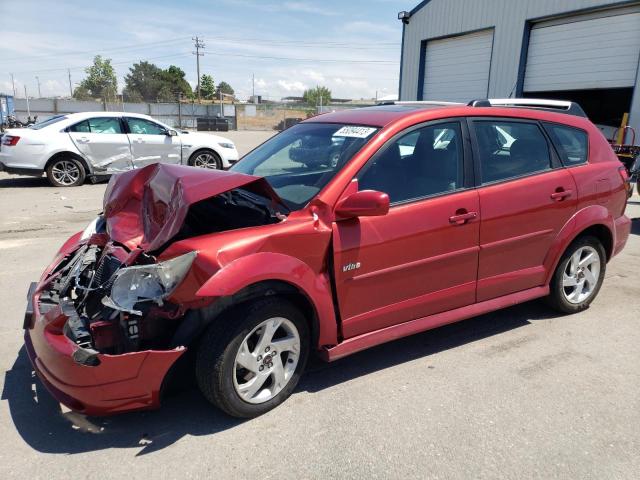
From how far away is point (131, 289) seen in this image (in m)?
2.54

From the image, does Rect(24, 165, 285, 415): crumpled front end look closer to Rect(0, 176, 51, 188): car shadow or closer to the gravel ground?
the gravel ground

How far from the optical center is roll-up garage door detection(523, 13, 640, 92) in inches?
509

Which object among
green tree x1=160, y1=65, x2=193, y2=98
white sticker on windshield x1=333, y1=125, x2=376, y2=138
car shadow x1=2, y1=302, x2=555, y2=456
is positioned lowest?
car shadow x1=2, y1=302, x2=555, y2=456

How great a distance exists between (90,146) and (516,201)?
9.89 meters

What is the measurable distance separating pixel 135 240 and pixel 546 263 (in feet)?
9.97

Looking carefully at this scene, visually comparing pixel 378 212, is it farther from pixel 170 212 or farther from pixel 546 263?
pixel 546 263

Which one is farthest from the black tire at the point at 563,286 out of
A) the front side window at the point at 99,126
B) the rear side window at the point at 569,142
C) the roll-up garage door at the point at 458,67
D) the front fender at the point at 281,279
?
the roll-up garage door at the point at 458,67

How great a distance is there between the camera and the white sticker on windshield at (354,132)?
10.8ft

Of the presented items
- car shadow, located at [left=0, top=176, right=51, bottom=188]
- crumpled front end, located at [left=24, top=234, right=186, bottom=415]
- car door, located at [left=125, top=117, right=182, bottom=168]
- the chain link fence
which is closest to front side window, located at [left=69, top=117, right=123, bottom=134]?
car door, located at [left=125, top=117, right=182, bottom=168]

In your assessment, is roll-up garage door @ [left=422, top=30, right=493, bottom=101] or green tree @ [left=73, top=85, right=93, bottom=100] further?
green tree @ [left=73, top=85, right=93, bottom=100]

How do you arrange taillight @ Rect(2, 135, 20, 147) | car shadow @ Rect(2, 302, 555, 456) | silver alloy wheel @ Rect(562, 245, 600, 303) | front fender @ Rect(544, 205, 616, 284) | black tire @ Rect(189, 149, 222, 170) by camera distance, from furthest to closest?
black tire @ Rect(189, 149, 222, 170) < taillight @ Rect(2, 135, 20, 147) < silver alloy wheel @ Rect(562, 245, 600, 303) < front fender @ Rect(544, 205, 616, 284) < car shadow @ Rect(2, 302, 555, 456)

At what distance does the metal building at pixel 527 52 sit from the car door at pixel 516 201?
37.2ft

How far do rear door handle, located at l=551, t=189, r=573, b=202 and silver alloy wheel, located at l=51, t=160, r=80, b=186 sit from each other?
33.2ft

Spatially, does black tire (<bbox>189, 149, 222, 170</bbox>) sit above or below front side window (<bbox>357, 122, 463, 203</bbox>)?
below
